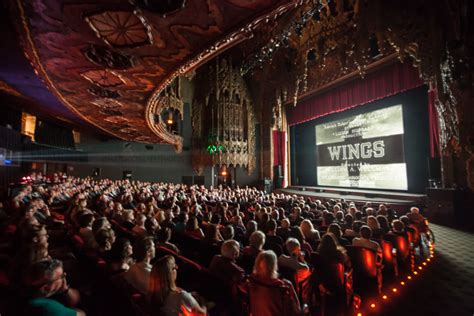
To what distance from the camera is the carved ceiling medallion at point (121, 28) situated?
309 centimetres

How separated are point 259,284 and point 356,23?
11.5 m

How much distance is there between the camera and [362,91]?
41.1ft

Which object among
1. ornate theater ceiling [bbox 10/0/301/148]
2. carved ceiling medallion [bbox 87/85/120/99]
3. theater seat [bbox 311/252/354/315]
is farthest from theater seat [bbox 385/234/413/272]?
carved ceiling medallion [bbox 87/85/120/99]

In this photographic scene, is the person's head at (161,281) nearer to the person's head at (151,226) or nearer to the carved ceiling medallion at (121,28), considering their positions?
the person's head at (151,226)

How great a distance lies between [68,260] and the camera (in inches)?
120

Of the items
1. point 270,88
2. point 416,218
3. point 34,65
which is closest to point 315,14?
point 270,88

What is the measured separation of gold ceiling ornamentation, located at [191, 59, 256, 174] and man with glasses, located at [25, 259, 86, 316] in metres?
17.0

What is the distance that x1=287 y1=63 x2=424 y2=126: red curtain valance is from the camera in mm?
10475

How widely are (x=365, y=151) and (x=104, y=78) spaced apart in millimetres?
12960

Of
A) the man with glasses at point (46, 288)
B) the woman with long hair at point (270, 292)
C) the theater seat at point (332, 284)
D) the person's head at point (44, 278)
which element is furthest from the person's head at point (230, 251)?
the person's head at point (44, 278)

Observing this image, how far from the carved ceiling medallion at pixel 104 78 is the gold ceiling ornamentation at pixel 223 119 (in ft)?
42.3

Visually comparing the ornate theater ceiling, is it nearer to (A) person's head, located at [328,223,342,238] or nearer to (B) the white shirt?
(B) the white shirt

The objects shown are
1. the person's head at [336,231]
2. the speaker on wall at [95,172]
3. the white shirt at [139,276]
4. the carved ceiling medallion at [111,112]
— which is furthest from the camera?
the speaker on wall at [95,172]

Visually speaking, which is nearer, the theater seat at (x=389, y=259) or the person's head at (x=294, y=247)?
the person's head at (x=294, y=247)
